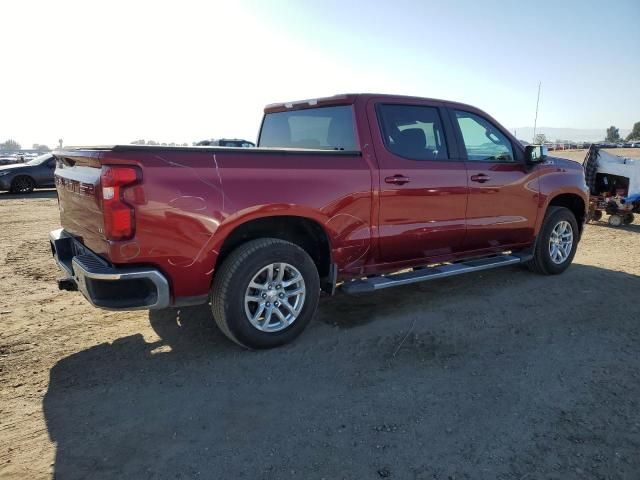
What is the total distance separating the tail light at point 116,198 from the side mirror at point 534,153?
4.12m

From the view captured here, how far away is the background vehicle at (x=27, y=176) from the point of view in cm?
1488

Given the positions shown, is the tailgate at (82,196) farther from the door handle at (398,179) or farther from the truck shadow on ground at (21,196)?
the truck shadow on ground at (21,196)

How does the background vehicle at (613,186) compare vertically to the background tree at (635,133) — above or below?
below

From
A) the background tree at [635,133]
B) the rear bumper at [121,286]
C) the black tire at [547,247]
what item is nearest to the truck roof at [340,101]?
the black tire at [547,247]

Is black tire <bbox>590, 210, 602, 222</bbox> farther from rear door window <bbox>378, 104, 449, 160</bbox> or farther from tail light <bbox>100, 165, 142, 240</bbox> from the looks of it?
tail light <bbox>100, 165, 142, 240</bbox>

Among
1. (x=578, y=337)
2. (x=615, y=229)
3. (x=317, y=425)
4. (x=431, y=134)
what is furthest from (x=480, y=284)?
(x=615, y=229)

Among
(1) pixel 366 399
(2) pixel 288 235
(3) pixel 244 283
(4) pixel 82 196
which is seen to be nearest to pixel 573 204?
(2) pixel 288 235

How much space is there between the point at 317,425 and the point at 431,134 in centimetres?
299

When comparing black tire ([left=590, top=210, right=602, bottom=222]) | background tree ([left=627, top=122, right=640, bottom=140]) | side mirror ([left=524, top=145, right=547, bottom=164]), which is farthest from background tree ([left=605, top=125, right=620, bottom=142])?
side mirror ([left=524, top=145, right=547, bottom=164])

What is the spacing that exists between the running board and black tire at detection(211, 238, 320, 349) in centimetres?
58

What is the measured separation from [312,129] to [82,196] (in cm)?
217

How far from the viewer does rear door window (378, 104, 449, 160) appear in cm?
420

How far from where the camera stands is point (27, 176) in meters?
15.2

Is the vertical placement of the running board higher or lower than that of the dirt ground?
higher
